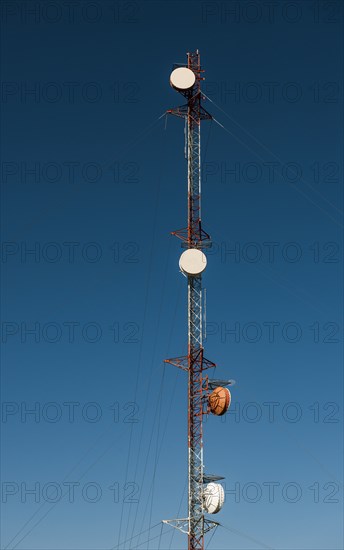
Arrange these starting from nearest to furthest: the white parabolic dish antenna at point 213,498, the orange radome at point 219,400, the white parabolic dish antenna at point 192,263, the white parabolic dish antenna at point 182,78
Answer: the orange radome at point 219,400 < the white parabolic dish antenna at point 213,498 < the white parabolic dish antenna at point 192,263 < the white parabolic dish antenna at point 182,78

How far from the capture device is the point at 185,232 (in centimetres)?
7256

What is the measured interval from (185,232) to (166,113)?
9630 millimetres

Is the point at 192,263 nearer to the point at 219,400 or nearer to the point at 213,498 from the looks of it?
the point at 219,400

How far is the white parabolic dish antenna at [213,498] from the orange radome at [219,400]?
5.60 m

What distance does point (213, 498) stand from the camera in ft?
228

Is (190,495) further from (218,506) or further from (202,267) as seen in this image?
(202,267)

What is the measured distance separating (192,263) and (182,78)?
14.7 meters

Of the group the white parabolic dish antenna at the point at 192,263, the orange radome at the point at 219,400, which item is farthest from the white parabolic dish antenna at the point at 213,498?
the white parabolic dish antenna at the point at 192,263

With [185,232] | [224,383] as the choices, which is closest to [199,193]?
[185,232]

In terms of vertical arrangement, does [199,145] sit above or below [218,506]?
above

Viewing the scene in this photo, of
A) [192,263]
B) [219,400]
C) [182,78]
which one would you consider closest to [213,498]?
[219,400]

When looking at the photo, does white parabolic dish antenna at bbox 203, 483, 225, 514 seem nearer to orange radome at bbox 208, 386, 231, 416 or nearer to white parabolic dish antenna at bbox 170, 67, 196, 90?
orange radome at bbox 208, 386, 231, 416

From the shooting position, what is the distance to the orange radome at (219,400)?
68875 mm

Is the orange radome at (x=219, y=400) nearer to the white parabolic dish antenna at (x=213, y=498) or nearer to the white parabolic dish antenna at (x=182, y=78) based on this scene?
the white parabolic dish antenna at (x=213, y=498)
